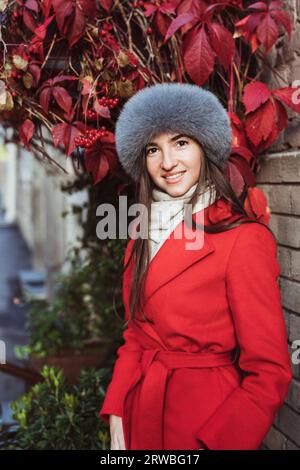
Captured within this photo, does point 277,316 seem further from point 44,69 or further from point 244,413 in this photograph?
point 44,69

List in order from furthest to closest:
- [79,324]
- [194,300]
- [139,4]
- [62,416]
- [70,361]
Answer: [79,324] < [70,361] < [62,416] < [139,4] < [194,300]

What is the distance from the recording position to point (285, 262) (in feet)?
7.79

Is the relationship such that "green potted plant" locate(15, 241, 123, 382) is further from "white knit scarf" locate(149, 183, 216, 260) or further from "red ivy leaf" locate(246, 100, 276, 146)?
"red ivy leaf" locate(246, 100, 276, 146)

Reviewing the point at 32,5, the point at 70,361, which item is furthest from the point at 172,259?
the point at 70,361

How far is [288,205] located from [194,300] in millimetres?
648

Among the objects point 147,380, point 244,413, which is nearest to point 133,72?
point 147,380

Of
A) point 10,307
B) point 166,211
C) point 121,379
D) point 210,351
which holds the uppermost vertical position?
point 166,211

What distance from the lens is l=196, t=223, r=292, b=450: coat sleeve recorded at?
5.82 ft

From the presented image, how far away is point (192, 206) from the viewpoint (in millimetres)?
2025

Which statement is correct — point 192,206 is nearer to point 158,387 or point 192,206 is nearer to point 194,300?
point 194,300

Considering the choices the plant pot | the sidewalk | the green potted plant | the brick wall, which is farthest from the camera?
the sidewalk

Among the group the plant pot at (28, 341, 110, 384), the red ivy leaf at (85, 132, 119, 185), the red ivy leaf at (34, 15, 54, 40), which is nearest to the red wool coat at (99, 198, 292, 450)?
the red ivy leaf at (85, 132, 119, 185)
